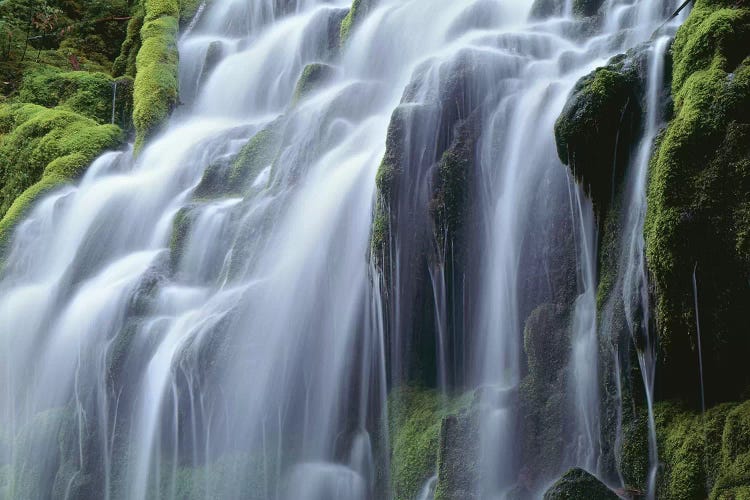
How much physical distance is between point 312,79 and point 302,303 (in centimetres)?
497

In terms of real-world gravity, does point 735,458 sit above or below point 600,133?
below

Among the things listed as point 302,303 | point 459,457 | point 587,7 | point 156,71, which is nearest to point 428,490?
point 459,457

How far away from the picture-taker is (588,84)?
641 cm

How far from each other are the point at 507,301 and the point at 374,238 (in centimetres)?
134

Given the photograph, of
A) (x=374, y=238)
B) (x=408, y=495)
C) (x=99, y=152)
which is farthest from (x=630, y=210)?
(x=99, y=152)

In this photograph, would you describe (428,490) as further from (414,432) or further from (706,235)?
(706,235)

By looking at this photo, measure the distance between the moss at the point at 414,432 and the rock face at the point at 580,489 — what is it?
1.53 metres

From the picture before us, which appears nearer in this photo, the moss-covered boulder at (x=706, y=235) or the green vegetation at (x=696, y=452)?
the green vegetation at (x=696, y=452)

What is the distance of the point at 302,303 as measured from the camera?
25.3 ft

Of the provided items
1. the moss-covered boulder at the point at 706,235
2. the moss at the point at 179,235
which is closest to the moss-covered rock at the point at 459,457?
the moss-covered boulder at the point at 706,235

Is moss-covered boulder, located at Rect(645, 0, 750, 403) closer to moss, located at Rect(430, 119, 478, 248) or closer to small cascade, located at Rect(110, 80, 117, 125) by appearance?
moss, located at Rect(430, 119, 478, 248)

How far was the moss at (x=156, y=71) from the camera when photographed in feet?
42.7

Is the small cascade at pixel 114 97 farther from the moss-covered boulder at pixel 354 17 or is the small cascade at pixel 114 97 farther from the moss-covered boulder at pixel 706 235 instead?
the moss-covered boulder at pixel 706 235

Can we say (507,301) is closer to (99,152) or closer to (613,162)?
(613,162)
